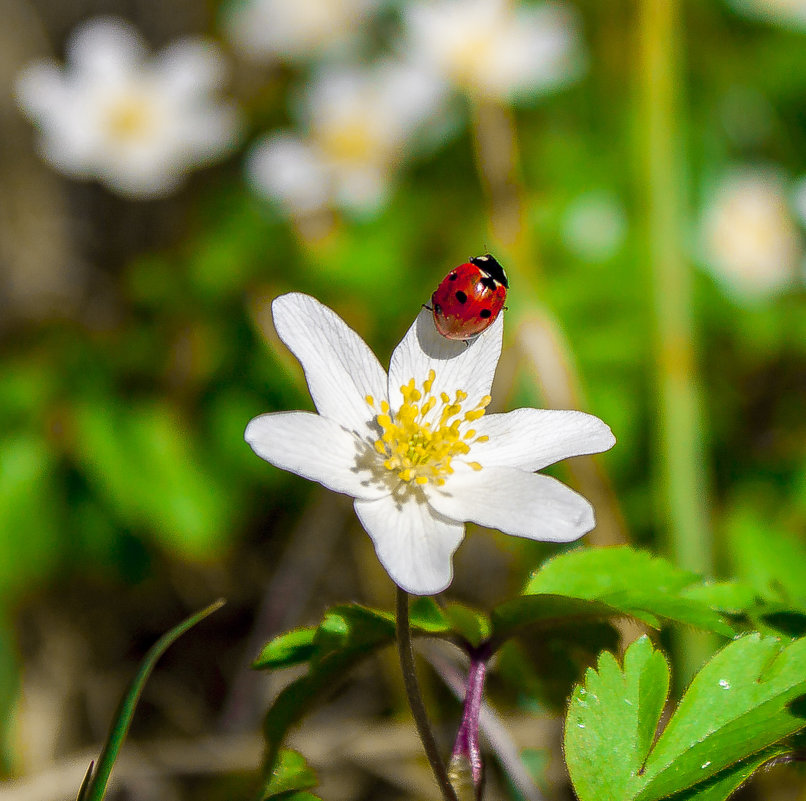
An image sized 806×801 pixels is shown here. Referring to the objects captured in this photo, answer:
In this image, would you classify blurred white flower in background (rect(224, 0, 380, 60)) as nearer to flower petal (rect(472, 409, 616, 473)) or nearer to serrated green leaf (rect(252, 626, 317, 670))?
flower petal (rect(472, 409, 616, 473))

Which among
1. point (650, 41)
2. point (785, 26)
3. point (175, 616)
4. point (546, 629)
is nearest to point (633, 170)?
point (650, 41)

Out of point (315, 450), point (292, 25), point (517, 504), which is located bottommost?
point (517, 504)

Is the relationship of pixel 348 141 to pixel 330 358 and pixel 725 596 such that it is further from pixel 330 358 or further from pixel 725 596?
pixel 725 596

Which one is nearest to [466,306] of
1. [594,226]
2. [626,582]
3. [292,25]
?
[626,582]

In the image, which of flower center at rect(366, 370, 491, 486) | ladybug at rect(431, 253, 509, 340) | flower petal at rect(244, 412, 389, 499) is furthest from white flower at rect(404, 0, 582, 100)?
flower petal at rect(244, 412, 389, 499)

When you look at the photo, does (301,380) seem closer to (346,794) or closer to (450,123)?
(346,794)

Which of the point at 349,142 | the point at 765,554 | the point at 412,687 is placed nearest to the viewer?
the point at 412,687
